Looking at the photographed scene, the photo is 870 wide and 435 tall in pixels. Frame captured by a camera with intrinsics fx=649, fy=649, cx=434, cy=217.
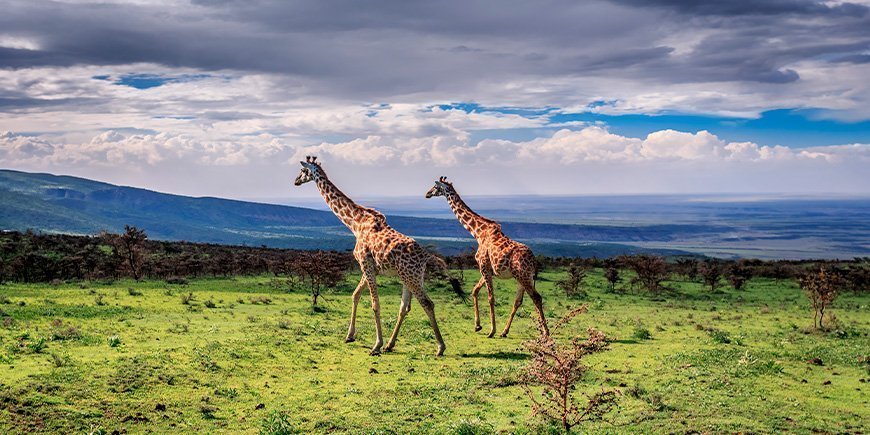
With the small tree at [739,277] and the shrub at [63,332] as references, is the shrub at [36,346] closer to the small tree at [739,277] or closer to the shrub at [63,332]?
the shrub at [63,332]

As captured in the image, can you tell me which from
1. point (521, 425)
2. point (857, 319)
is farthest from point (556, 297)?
point (521, 425)

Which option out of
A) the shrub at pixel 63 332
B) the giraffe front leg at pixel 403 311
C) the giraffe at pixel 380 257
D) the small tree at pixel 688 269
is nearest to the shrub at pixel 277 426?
the giraffe at pixel 380 257

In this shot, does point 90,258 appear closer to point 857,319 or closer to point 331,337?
point 331,337

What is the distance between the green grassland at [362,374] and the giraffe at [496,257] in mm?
1449

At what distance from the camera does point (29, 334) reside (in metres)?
17.7

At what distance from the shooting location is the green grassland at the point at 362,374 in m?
11.9

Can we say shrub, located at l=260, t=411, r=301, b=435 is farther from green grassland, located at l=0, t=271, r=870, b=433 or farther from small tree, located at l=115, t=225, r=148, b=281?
small tree, located at l=115, t=225, r=148, b=281

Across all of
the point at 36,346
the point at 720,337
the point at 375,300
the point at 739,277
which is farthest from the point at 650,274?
the point at 36,346

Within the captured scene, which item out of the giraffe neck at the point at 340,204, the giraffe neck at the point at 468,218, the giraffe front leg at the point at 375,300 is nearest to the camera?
the giraffe front leg at the point at 375,300

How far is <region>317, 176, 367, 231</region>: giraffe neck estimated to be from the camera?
20812 mm

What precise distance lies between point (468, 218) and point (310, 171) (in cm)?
639

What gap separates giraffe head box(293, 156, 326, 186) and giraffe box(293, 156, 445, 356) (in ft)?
2.09

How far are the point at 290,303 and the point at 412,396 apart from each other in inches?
707

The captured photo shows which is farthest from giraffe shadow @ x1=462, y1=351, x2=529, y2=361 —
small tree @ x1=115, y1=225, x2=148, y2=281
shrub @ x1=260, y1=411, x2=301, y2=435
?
small tree @ x1=115, y1=225, x2=148, y2=281
